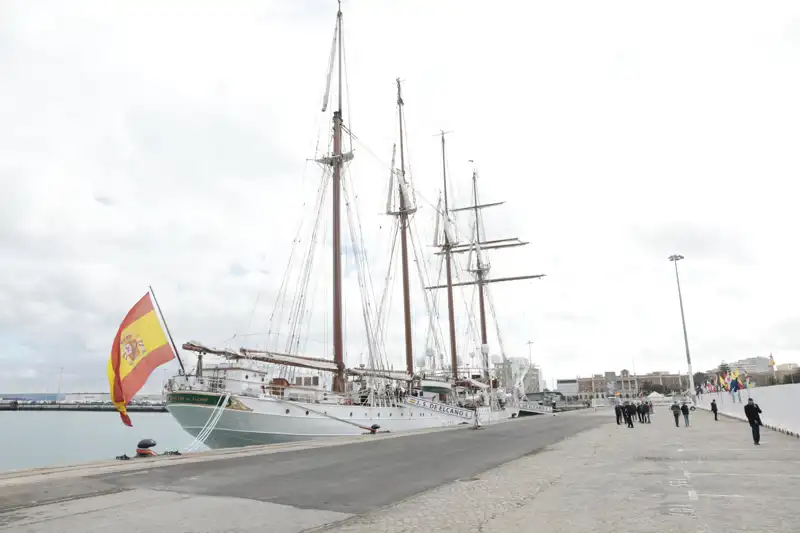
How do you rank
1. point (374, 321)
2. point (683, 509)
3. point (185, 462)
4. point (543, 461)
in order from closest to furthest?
point (683, 509) → point (185, 462) → point (543, 461) → point (374, 321)

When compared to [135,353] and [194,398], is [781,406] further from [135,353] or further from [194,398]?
[135,353]

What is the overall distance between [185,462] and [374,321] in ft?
96.7

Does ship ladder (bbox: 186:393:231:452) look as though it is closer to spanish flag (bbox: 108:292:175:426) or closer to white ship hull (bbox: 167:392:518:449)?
white ship hull (bbox: 167:392:518:449)

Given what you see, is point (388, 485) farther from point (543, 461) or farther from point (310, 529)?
point (543, 461)

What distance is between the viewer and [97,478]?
38.1 ft

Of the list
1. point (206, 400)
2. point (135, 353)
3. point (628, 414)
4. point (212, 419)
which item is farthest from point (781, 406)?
point (135, 353)

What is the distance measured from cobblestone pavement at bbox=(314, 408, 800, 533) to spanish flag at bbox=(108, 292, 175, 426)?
9.50m

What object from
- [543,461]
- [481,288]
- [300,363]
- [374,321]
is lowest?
[543,461]

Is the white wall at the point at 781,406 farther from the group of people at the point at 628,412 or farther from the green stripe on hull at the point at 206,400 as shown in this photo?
the green stripe on hull at the point at 206,400

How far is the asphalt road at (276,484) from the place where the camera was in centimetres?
891

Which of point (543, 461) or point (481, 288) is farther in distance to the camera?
point (481, 288)

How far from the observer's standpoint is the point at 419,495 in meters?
10.5

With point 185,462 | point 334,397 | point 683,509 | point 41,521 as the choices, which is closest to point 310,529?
point 41,521

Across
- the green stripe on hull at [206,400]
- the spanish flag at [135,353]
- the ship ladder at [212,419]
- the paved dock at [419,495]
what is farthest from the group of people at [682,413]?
the ship ladder at [212,419]
